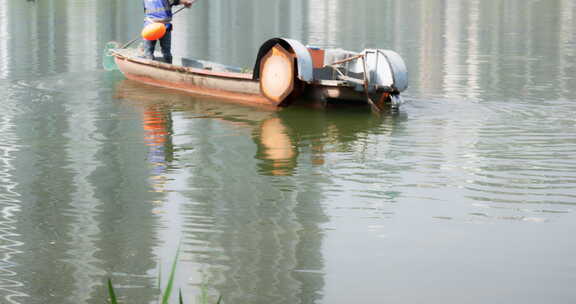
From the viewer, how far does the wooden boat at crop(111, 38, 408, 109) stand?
55.1 feet

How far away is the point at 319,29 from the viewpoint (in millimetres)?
38750

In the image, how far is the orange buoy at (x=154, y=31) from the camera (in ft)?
65.6

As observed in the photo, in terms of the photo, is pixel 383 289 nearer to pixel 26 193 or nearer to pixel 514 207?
pixel 514 207

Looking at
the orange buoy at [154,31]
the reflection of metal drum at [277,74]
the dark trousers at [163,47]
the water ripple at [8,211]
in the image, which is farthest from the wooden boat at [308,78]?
the water ripple at [8,211]

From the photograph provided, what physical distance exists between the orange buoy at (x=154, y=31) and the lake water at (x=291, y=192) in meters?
1.21

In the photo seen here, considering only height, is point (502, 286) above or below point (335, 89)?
below

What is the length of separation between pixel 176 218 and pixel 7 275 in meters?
2.27

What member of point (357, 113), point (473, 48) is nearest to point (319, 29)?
point (473, 48)

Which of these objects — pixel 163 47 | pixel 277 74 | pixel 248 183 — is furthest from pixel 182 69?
pixel 248 183

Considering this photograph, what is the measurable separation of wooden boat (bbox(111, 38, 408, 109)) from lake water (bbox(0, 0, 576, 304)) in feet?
1.26

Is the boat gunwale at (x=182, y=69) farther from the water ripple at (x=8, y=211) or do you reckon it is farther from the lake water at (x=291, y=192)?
the water ripple at (x=8, y=211)

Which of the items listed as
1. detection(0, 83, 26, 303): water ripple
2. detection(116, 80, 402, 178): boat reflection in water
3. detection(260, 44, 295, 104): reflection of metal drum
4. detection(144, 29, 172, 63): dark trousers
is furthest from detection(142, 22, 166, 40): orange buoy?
detection(0, 83, 26, 303): water ripple

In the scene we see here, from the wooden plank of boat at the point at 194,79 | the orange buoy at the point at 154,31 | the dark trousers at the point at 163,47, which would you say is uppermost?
the orange buoy at the point at 154,31

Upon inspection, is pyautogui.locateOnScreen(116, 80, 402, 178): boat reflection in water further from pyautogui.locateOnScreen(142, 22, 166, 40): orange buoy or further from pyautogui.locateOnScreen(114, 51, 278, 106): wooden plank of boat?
pyautogui.locateOnScreen(142, 22, 166, 40): orange buoy
